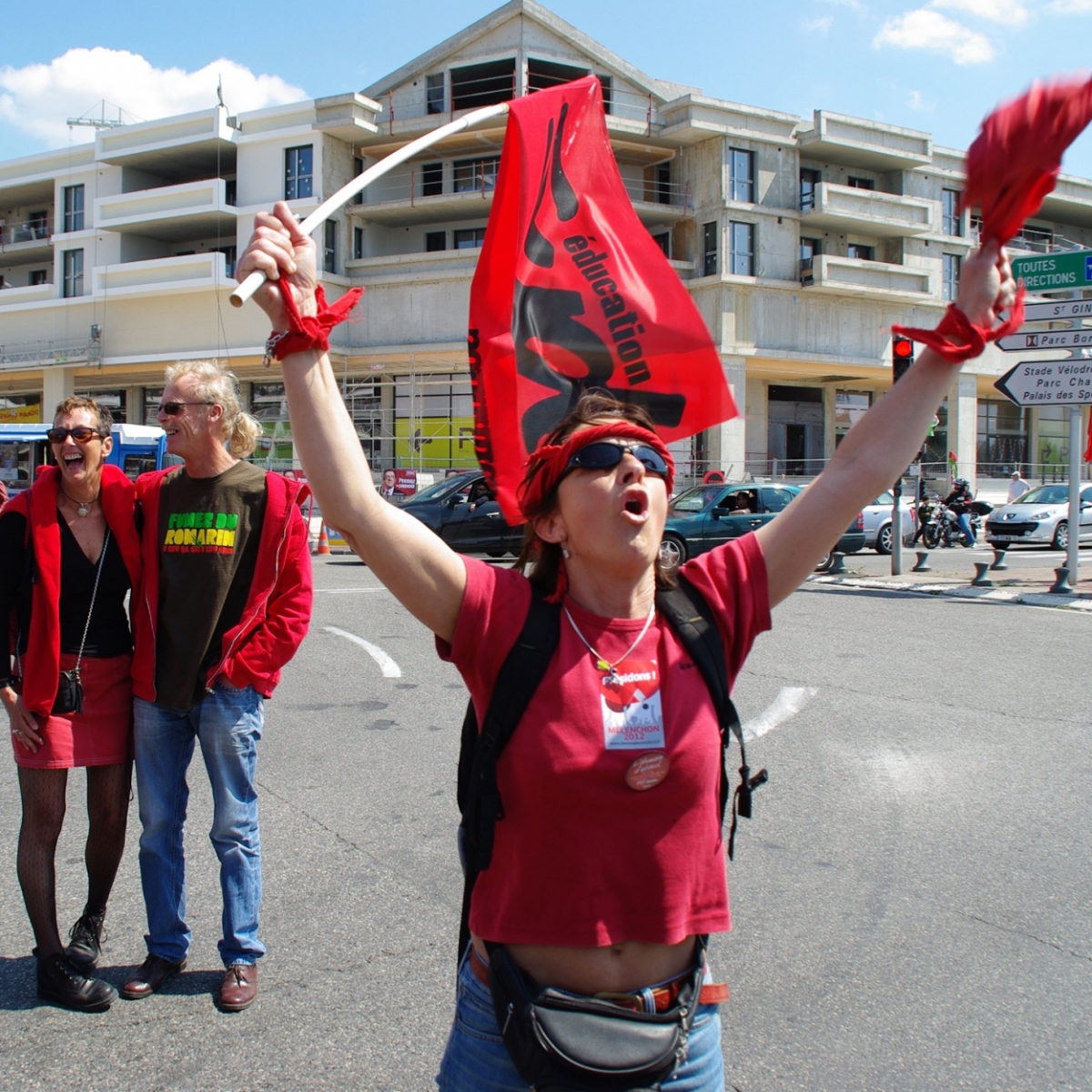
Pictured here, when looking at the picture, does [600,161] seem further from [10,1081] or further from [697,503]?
[697,503]

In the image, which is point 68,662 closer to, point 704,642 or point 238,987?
point 238,987

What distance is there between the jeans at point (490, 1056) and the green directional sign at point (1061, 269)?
12.9 m

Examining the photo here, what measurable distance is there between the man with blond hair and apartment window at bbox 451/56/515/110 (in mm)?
36441

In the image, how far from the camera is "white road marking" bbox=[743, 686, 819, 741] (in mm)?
6535

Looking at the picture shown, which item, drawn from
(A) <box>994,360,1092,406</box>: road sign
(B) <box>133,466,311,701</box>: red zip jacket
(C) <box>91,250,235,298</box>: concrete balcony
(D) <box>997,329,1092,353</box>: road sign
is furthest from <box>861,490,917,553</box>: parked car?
(C) <box>91,250,235,298</box>: concrete balcony

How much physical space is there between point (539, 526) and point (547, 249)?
243 cm

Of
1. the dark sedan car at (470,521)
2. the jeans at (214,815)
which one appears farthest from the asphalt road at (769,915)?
the dark sedan car at (470,521)

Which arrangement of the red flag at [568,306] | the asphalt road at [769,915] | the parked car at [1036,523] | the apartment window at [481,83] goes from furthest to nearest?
the apartment window at [481,83] → the parked car at [1036,523] → the red flag at [568,306] → the asphalt road at [769,915]

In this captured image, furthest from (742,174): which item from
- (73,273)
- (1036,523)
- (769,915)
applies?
(769,915)

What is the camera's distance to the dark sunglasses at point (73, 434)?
3365 mm

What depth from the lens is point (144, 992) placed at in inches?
128

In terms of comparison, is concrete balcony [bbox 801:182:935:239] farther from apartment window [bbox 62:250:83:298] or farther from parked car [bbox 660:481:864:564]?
apartment window [bbox 62:250:83:298]

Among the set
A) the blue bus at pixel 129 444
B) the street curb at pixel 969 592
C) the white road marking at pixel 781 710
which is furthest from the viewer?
the blue bus at pixel 129 444

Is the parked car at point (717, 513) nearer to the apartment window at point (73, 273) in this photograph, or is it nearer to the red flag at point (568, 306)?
the red flag at point (568, 306)
